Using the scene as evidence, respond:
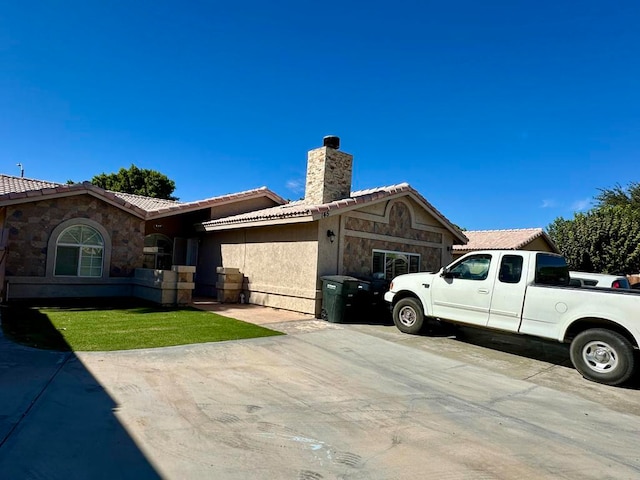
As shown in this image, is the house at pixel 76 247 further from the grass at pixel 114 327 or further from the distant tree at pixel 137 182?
the distant tree at pixel 137 182

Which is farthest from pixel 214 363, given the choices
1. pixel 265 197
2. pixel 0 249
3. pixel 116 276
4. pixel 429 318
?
pixel 265 197

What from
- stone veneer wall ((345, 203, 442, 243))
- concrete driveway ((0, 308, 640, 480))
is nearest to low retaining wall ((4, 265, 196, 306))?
stone veneer wall ((345, 203, 442, 243))

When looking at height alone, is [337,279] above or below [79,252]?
below

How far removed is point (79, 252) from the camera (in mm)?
14273

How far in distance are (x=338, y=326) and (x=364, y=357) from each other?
314 cm

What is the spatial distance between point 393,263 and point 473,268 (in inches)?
209

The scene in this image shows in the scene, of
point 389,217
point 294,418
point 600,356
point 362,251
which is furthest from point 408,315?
point 294,418

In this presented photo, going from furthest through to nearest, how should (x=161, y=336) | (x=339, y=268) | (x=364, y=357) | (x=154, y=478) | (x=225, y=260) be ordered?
(x=225, y=260)
(x=339, y=268)
(x=161, y=336)
(x=364, y=357)
(x=154, y=478)

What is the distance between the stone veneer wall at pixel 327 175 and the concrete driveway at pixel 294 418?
710 cm

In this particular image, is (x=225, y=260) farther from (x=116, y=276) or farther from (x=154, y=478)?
(x=154, y=478)

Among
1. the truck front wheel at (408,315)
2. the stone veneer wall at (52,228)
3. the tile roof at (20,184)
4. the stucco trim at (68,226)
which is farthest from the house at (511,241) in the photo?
the tile roof at (20,184)

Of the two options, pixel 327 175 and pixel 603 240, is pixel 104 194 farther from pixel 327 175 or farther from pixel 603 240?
pixel 603 240

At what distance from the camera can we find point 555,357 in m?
8.80

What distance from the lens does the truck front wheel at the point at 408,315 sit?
1002cm
